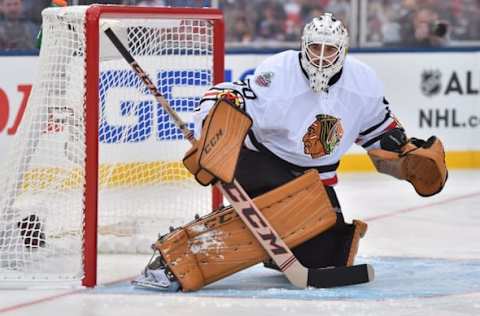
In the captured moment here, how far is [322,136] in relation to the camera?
439cm

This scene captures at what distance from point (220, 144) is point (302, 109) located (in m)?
0.39

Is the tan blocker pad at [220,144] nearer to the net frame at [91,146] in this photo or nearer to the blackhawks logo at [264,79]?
the blackhawks logo at [264,79]

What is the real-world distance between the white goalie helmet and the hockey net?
0.65 meters

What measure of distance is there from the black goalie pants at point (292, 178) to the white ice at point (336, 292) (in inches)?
5.4

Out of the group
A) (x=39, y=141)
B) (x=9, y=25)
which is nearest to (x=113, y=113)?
(x=39, y=141)

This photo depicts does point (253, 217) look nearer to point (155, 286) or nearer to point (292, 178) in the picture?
point (292, 178)

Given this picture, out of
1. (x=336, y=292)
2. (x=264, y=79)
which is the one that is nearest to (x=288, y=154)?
(x=264, y=79)

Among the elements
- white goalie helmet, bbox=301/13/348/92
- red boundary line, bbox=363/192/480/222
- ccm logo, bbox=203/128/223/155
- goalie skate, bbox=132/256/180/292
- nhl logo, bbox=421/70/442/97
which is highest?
white goalie helmet, bbox=301/13/348/92

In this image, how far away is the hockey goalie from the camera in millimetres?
4270

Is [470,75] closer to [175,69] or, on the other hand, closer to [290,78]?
[175,69]

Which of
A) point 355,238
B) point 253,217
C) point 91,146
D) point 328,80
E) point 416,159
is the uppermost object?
point 328,80

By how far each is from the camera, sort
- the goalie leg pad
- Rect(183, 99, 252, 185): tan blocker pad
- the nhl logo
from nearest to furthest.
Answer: Rect(183, 99, 252, 185): tan blocker pad → the goalie leg pad → the nhl logo

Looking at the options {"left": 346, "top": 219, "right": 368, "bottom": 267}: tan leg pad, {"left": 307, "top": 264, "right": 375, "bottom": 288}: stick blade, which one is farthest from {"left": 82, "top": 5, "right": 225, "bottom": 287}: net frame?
{"left": 346, "top": 219, "right": 368, "bottom": 267}: tan leg pad

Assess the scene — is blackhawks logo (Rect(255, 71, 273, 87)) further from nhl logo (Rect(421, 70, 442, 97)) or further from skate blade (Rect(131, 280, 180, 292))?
nhl logo (Rect(421, 70, 442, 97))
